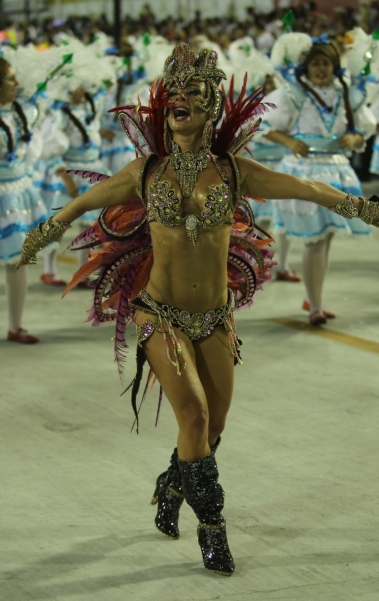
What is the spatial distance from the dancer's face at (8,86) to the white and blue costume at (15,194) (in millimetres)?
64

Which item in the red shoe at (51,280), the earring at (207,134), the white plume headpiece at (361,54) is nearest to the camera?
the earring at (207,134)

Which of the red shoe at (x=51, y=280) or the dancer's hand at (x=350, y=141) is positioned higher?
the dancer's hand at (x=350, y=141)

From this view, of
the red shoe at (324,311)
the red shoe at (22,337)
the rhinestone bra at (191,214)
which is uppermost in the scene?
the rhinestone bra at (191,214)

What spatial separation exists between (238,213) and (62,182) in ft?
14.7

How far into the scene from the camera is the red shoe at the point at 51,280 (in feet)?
27.0

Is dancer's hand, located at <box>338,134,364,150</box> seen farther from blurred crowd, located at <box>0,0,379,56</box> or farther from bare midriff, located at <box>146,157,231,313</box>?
blurred crowd, located at <box>0,0,379,56</box>

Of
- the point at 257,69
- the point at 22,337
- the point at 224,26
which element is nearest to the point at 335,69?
the point at 257,69

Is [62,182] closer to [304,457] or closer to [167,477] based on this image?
[304,457]

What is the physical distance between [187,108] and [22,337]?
3.47 meters

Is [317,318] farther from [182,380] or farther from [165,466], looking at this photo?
[182,380]

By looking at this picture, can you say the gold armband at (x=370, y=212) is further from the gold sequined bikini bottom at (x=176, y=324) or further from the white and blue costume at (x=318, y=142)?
the white and blue costume at (x=318, y=142)

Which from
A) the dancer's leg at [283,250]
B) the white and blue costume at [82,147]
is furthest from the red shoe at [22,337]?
the dancer's leg at [283,250]

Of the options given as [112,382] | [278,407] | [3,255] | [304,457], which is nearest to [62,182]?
[3,255]

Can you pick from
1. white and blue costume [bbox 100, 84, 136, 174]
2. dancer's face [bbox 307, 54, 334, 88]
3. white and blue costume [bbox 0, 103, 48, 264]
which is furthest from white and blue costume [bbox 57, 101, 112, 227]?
dancer's face [bbox 307, 54, 334, 88]
